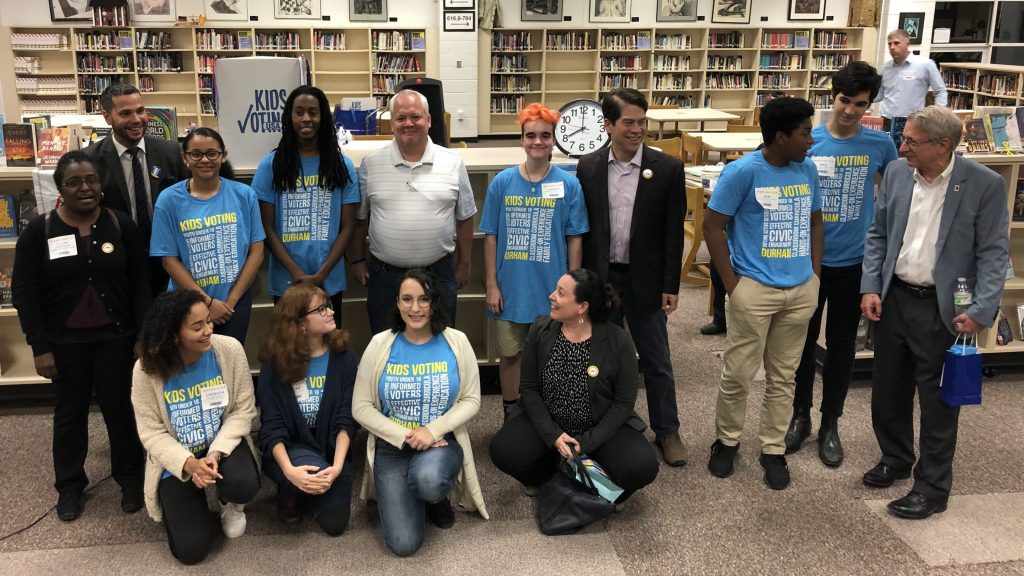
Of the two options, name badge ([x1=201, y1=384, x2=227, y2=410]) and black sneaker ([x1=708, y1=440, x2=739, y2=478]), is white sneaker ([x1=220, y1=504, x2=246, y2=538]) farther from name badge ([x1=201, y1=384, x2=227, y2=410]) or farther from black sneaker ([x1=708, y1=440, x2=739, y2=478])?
black sneaker ([x1=708, y1=440, x2=739, y2=478])

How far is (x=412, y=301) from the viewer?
291 centimetres

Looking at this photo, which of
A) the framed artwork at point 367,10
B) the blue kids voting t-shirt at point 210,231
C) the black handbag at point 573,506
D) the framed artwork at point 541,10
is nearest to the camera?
the black handbag at point 573,506

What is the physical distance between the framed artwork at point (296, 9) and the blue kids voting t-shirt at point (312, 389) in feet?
33.7

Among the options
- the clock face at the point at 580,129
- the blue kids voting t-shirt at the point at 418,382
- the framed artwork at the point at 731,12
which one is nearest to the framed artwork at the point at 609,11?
the framed artwork at the point at 731,12

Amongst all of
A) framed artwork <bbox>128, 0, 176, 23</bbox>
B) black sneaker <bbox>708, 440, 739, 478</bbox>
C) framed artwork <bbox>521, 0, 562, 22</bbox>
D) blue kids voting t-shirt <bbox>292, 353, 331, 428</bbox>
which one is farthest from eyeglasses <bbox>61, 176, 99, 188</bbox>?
framed artwork <bbox>521, 0, 562, 22</bbox>

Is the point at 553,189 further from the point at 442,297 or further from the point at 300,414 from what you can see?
the point at 300,414

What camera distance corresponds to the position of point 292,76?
145 inches

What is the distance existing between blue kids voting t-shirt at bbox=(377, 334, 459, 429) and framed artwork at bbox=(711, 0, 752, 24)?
1137cm

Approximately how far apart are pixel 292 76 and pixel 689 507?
8.57ft

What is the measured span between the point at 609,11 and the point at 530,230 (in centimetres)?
1034

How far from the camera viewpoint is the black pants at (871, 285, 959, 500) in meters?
3.02

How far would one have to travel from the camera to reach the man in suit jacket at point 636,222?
10.6ft

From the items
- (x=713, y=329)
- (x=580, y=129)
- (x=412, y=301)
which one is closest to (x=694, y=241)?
(x=713, y=329)

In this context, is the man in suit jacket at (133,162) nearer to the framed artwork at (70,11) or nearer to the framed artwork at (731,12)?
the framed artwork at (70,11)
